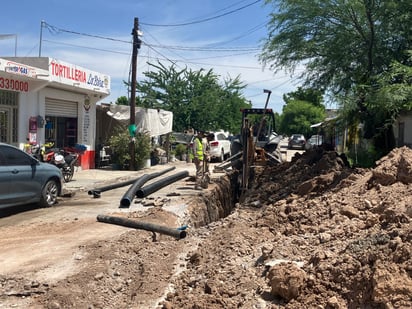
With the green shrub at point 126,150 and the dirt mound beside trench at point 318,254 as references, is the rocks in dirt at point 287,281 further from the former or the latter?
the green shrub at point 126,150

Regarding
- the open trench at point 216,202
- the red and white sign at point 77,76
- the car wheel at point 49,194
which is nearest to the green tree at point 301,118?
the red and white sign at point 77,76

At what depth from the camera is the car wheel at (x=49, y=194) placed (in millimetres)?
11422

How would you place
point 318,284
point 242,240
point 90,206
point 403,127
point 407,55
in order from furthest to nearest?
1. point 403,127
2. point 407,55
3. point 90,206
4. point 242,240
5. point 318,284

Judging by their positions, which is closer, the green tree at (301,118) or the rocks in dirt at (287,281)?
the rocks in dirt at (287,281)

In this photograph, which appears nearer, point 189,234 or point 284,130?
point 189,234

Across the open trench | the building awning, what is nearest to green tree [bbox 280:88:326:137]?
the building awning

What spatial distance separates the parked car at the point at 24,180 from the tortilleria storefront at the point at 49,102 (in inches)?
184

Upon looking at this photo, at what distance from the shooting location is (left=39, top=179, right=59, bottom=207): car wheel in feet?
37.5

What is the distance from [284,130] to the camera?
252 feet

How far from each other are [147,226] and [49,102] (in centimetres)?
1182

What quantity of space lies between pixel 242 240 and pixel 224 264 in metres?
1.12

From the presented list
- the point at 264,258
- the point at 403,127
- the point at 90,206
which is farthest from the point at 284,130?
the point at 264,258

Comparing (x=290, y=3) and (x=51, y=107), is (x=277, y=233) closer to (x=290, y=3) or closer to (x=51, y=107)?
(x=290, y=3)

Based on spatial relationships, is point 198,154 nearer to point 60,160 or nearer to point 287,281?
point 60,160
